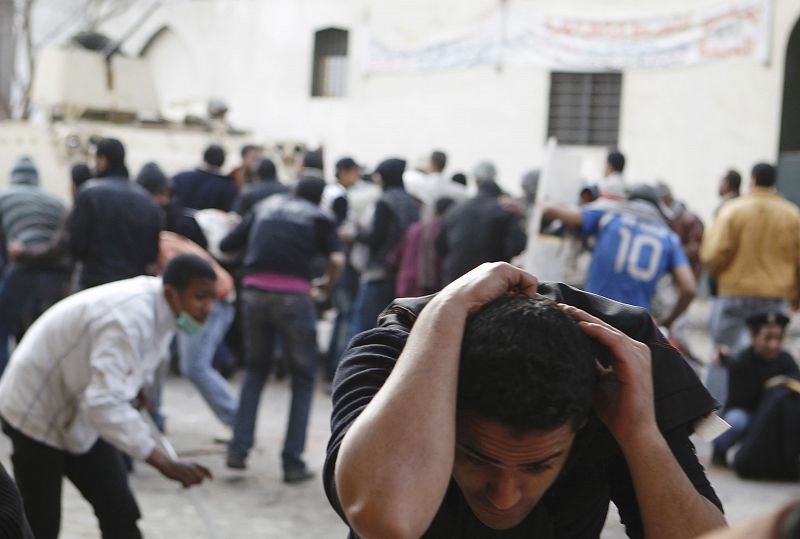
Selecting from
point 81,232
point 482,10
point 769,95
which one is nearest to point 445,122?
point 482,10

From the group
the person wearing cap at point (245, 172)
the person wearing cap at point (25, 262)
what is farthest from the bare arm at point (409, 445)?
the person wearing cap at point (245, 172)

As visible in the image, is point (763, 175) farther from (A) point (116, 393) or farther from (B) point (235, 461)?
(A) point (116, 393)

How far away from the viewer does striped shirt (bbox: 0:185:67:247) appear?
331 inches

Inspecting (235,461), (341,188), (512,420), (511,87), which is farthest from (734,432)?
(511,87)

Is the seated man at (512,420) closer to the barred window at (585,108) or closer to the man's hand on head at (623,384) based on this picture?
the man's hand on head at (623,384)

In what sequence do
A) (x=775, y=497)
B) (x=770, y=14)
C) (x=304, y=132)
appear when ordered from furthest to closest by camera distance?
(x=304, y=132) < (x=770, y=14) < (x=775, y=497)

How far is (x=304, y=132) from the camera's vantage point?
72.0 ft

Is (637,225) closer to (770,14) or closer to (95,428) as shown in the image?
(95,428)

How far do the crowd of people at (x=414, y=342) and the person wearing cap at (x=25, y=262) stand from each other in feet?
0.05

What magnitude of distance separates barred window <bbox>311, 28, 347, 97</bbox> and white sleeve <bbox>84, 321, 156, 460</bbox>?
715 inches

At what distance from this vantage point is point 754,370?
7.60 metres

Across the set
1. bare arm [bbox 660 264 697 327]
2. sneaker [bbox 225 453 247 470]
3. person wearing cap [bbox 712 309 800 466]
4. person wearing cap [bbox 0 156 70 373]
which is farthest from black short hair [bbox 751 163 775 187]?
person wearing cap [bbox 0 156 70 373]

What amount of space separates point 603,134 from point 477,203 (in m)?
10.9

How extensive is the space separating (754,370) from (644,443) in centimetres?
589
